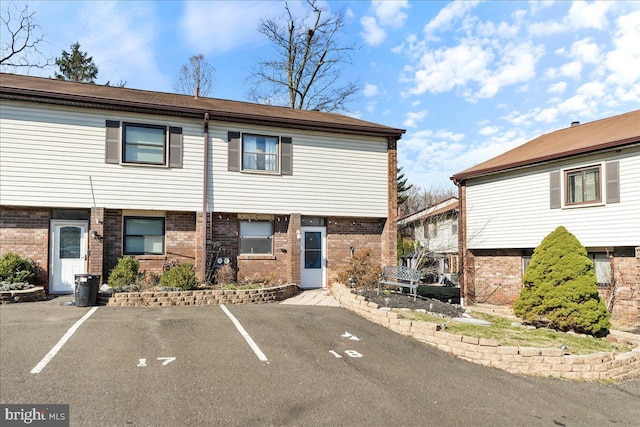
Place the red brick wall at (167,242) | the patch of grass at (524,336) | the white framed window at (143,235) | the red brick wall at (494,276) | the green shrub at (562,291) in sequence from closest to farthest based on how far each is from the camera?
1. the patch of grass at (524,336)
2. the green shrub at (562,291)
3. the red brick wall at (167,242)
4. the white framed window at (143,235)
5. the red brick wall at (494,276)

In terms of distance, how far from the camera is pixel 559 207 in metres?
14.3

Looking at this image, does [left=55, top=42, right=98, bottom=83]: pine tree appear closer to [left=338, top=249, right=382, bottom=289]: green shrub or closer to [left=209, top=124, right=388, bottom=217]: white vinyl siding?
[left=209, top=124, right=388, bottom=217]: white vinyl siding

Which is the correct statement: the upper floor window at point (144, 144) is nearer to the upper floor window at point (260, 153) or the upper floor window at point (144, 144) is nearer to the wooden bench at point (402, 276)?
the upper floor window at point (260, 153)

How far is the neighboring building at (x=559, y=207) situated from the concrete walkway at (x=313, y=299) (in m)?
6.40

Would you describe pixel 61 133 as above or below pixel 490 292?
above

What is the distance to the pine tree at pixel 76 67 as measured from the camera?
113ft

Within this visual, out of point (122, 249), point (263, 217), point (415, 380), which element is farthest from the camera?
point (263, 217)

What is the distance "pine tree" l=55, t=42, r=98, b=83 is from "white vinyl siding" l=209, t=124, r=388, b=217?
87.5 ft

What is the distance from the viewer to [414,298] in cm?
1219

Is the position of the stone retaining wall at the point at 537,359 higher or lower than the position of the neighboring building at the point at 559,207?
lower

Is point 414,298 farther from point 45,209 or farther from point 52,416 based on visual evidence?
point 45,209

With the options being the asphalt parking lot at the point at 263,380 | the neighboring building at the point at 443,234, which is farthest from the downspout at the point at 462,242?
the asphalt parking lot at the point at 263,380

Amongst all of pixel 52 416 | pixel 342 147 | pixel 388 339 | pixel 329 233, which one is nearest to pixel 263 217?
pixel 329 233

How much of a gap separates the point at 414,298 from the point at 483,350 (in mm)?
4265
